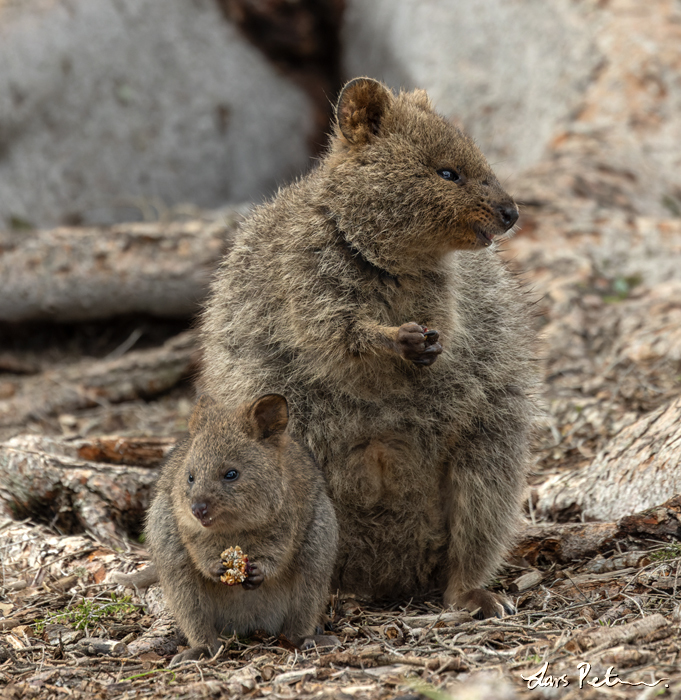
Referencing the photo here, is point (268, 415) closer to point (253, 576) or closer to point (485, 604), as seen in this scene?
point (253, 576)

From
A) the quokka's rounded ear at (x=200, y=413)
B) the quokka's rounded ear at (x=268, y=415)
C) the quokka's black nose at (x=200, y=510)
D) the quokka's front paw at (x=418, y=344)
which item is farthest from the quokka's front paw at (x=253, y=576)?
the quokka's front paw at (x=418, y=344)

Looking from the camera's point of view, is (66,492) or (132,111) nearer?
(66,492)

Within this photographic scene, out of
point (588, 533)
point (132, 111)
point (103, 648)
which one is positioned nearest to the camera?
point (103, 648)

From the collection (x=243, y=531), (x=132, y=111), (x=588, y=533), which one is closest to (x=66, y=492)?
(x=243, y=531)

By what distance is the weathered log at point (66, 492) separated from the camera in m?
5.58

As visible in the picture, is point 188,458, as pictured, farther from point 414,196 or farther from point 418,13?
point 418,13

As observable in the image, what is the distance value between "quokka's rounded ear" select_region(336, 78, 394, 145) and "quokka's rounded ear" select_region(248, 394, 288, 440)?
159 cm

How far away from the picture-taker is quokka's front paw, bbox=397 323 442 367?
4.14 metres

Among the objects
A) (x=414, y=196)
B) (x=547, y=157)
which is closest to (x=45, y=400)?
(x=414, y=196)

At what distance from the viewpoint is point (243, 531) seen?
12.7ft

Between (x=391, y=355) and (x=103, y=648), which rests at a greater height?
(x=391, y=355)

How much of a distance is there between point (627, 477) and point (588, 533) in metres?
0.50

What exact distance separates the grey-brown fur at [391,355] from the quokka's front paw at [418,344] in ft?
0.67

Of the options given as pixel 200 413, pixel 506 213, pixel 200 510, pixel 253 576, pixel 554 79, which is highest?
pixel 554 79
